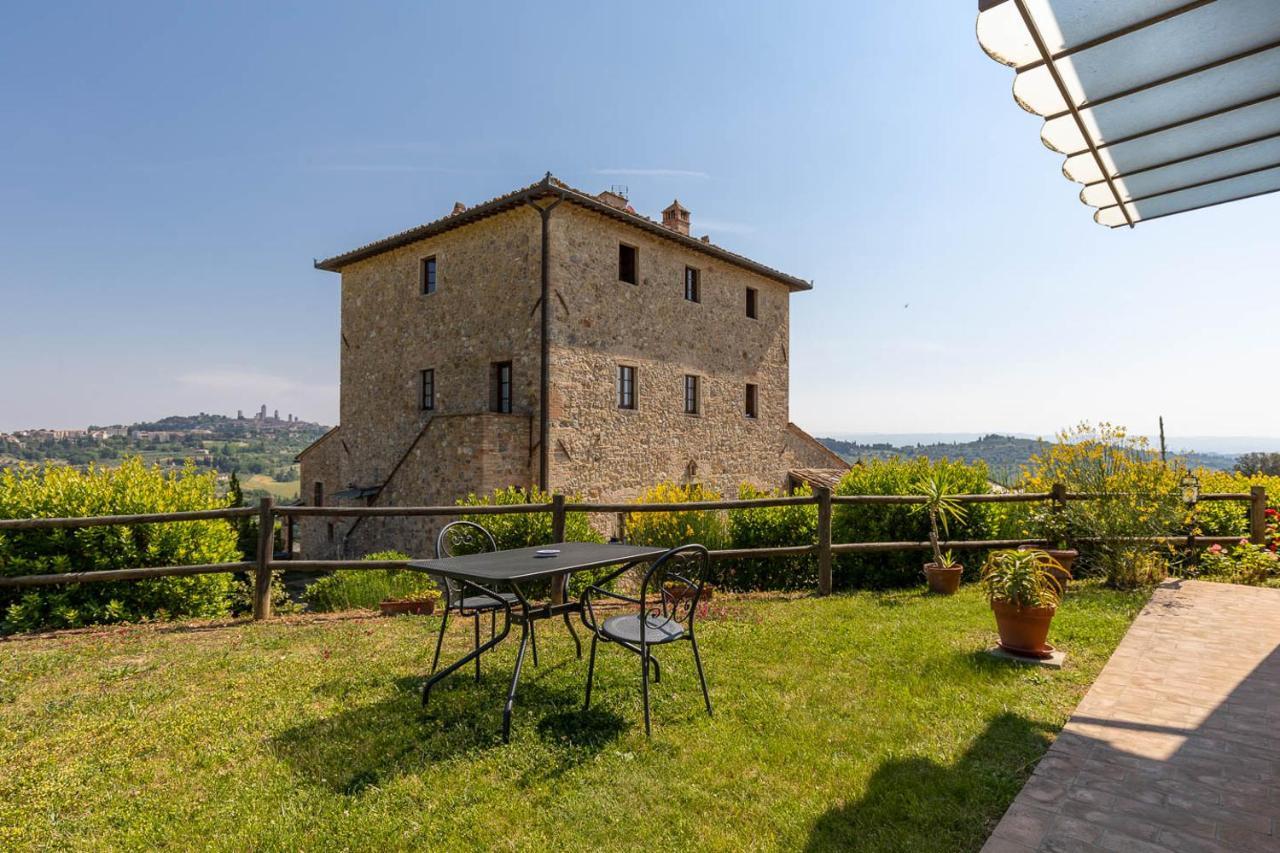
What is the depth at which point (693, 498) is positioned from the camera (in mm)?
10312

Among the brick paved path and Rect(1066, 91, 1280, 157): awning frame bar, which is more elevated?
Rect(1066, 91, 1280, 157): awning frame bar

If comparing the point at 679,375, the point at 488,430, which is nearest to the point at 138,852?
the point at 488,430

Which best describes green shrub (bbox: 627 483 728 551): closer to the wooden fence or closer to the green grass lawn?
the wooden fence

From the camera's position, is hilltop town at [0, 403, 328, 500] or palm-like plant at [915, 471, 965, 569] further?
hilltop town at [0, 403, 328, 500]

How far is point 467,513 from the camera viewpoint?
246 inches

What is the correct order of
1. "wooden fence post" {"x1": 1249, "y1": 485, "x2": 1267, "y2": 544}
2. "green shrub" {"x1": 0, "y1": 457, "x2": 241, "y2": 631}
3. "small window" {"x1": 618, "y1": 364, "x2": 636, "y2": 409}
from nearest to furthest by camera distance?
"green shrub" {"x1": 0, "y1": 457, "x2": 241, "y2": 631}
"wooden fence post" {"x1": 1249, "y1": 485, "x2": 1267, "y2": 544}
"small window" {"x1": 618, "y1": 364, "x2": 636, "y2": 409}

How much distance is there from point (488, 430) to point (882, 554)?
727 centimetres

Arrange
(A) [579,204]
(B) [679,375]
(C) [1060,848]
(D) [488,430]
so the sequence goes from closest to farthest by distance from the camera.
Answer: (C) [1060,848]
(D) [488,430]
(A) [579,204]
(B) [679,375]

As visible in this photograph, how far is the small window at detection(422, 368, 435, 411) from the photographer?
1478cm

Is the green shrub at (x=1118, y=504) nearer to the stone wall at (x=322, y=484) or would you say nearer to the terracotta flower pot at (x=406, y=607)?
the terracotta flower pot at (x=406, y=607)

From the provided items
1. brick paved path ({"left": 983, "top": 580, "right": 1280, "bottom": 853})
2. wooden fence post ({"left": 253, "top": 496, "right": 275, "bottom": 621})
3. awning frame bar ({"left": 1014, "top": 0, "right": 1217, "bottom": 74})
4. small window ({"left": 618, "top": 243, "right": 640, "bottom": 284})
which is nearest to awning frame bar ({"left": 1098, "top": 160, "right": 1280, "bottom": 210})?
awning frame bar ({"left": 1014, "top": 0, "right": 1217, "bottom": 74})

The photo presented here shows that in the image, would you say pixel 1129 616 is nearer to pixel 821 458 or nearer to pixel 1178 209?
pixel 1178 209

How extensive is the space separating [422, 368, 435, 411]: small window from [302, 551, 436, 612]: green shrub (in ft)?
24.5

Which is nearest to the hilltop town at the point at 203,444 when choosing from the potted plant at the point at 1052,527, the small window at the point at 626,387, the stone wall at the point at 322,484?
the stone wall at the point at 322,484
